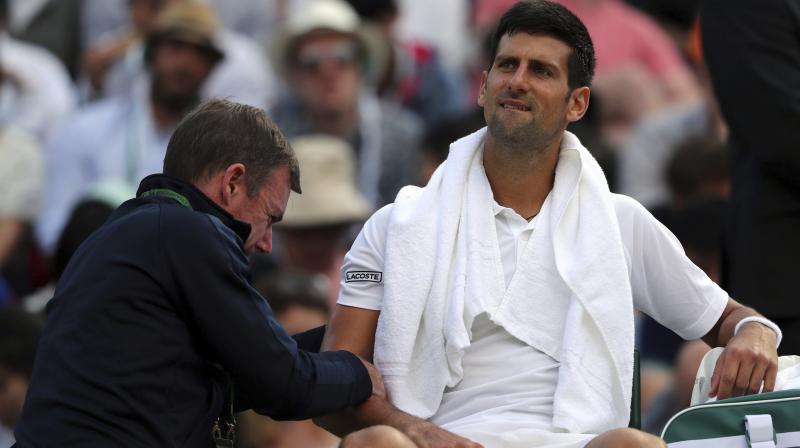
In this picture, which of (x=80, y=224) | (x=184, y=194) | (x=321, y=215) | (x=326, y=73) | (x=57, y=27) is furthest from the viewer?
(x=57, y=27)

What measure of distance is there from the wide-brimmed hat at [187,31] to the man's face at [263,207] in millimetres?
4741

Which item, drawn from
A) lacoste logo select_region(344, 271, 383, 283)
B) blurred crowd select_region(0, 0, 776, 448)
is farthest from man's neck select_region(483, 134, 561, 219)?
blurred crowd select_region(0, 0, 776, 448)

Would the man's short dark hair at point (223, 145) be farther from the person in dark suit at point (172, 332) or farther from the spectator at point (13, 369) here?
the spectator at point (13, 369)

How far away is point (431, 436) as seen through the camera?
16.1 ft

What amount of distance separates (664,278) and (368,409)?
1.03 metres

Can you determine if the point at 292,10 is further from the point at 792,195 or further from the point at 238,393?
the point at 238,393

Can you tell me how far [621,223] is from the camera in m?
5.39

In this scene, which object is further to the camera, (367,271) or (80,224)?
(80,224)

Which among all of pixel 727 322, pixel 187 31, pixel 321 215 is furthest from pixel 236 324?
pixel 187 31

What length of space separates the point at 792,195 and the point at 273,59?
514cm

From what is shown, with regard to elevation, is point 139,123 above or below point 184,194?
below

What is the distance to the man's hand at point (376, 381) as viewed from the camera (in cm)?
506

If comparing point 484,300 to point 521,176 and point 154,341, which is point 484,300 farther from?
point 154,341

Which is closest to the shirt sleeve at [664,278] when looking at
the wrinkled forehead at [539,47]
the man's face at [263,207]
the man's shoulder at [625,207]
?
the man's shoulder at [625,207]
